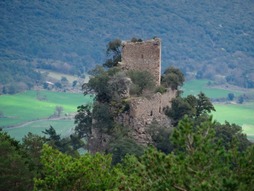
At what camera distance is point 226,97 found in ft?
383

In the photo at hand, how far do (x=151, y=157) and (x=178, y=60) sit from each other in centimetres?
11940

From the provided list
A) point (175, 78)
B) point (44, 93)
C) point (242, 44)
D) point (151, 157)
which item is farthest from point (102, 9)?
point (151, 157)

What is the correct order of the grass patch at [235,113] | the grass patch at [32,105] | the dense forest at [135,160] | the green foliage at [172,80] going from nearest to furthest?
the dense forest at [135,160]
the green foliage at [172,80]
the grass patch at [235,113]
the grass patch at [32,105]

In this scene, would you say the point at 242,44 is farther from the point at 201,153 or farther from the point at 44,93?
the point at 201,153

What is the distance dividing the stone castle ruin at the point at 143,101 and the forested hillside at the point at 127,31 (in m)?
93.6

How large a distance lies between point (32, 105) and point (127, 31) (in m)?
49.0

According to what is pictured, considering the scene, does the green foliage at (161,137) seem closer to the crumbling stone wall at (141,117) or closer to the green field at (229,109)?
the crumbling stone wall at (141,117)

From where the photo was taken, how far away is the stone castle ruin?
43719mm

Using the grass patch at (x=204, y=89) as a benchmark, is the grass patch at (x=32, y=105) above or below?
below

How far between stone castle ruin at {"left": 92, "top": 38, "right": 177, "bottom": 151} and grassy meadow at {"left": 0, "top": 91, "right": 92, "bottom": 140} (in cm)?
3738

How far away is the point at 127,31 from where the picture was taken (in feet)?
505

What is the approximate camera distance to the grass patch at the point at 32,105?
99.2 metres

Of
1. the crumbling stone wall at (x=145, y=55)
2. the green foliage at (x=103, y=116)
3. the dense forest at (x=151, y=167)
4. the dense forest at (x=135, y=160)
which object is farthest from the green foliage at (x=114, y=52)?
the dense forest at (x=151, y=167)

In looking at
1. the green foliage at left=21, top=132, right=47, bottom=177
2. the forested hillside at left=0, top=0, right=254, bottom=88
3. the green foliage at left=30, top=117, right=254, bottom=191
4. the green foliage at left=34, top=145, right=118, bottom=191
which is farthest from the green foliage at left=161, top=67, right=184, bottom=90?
the forested hillside at left=0, top=0, right=254, bottom=88
